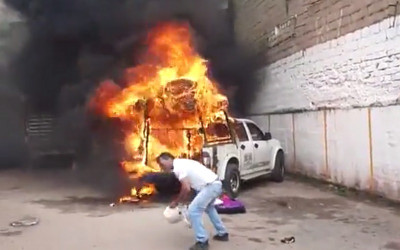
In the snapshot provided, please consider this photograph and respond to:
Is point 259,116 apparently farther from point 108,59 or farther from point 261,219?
point 261,219

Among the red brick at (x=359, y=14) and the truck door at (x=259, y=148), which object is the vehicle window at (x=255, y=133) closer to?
the truck door at (x=259, y=148)

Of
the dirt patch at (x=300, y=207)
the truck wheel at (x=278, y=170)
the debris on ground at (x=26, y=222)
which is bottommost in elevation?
the dirt patch at (x=300, y=207)

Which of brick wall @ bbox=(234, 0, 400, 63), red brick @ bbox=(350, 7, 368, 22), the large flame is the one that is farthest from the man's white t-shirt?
red brick @ bbox=(350, 7, 368, 22)

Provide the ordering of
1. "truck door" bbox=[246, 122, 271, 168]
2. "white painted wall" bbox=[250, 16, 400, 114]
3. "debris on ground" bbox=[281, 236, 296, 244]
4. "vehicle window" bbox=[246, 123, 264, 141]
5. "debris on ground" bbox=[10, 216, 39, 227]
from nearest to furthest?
"debris on ground" bbox=[281, 236, 296, 244] < "debris on ground" bbox=[10, 216, 39, 227] < "white painted wall" bbox=[250, 16, 400, 114] < "truck door" bbox=[246, 122, 271, 168] < "vehicle window" bbox=[246, 123, 264, 141]

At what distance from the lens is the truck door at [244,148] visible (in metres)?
11.6

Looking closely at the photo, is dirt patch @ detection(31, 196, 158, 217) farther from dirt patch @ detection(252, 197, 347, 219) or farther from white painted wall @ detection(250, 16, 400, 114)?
white painted wall @ detection(250, 16, 400, 114)

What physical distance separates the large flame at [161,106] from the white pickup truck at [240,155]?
13.4 inches

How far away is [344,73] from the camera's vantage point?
1213 centimetres

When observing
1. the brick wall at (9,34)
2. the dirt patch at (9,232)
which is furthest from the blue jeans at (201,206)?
the brick wall at (9,34)

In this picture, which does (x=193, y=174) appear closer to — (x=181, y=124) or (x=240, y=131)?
(x=181, y=124)

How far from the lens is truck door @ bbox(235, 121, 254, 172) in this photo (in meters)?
11.6

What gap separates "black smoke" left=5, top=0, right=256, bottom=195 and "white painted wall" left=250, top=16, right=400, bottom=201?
2847mm

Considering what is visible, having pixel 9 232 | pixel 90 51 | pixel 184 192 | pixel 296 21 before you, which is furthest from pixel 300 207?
pixel 90 51

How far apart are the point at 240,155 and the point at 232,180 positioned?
2.19ft
